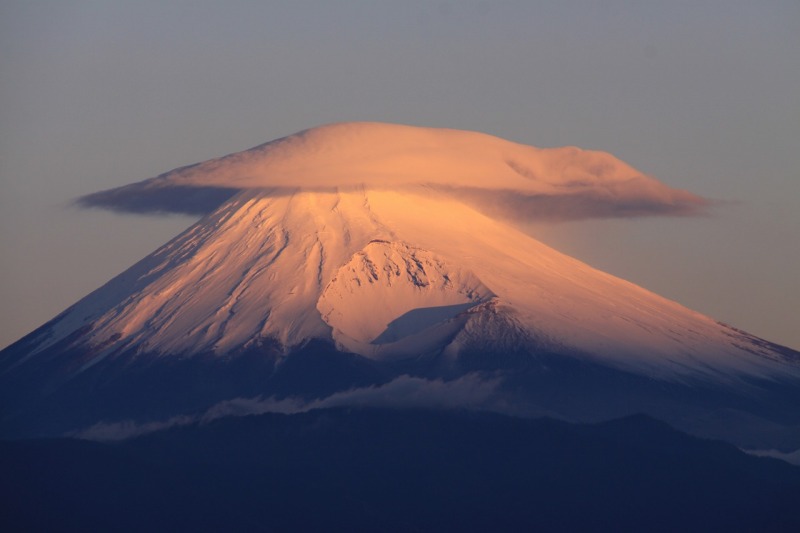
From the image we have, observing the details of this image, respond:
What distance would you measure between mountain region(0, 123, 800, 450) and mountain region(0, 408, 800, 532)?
64.2 inches

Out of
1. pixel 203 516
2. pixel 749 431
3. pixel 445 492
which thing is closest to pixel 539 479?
pixel 445 492

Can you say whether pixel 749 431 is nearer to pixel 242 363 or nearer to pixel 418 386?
pixel 418 386

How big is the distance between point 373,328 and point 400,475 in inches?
381

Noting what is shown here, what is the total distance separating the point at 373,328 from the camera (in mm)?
121375

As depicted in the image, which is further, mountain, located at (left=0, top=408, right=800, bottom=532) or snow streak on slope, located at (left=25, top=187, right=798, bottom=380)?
snow streak on slope, located at (left=25, top=187, right=798, bottom=380)

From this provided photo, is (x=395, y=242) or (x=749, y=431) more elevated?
(x=395, y=242)

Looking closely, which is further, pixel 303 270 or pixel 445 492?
pixel 303 270

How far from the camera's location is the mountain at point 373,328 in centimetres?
11844

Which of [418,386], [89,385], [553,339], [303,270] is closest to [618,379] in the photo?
[553,339]

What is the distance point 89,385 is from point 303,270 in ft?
50.9

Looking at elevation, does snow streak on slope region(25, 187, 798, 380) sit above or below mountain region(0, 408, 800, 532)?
above

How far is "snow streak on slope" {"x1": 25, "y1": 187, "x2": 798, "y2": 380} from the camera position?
12112 cm

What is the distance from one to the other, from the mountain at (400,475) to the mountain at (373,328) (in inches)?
64.2

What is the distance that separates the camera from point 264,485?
117875mm
